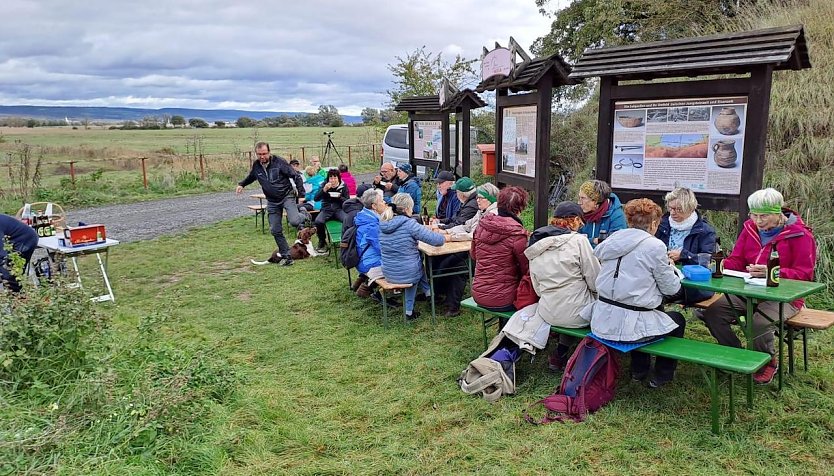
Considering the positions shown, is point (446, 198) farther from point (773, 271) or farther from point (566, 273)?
point (773, 271)

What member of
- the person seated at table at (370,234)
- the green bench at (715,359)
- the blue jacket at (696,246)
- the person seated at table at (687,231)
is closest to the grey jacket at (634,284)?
the green bench at (715,359)

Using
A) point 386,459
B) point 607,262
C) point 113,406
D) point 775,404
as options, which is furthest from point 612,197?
point 113,406

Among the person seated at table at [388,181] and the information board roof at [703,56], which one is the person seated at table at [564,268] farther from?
the person seated at table at [388,181]


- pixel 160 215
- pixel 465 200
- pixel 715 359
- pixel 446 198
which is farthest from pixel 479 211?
pixel 160 215

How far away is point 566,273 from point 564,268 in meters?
0.04

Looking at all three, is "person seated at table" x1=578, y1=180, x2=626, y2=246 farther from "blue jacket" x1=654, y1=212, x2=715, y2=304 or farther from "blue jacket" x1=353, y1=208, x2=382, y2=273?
"blue jacket" x1=353, y1=208, x2=382, y2=273

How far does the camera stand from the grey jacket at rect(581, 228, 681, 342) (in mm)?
3555

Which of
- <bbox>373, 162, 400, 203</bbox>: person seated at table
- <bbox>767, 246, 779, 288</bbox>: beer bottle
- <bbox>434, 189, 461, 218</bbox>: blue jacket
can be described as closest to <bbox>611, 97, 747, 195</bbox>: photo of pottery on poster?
<bbox>767, 246, 779, 288</bbox>: beer bottle

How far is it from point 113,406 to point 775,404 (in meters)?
4.10

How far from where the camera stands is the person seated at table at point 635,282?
3.56 meters

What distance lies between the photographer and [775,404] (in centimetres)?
377

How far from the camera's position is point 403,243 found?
5621 millimetres

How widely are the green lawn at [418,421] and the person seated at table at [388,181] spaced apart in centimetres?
297

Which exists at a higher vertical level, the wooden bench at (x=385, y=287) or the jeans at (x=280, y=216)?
the jeans at (x=280, y=216)
